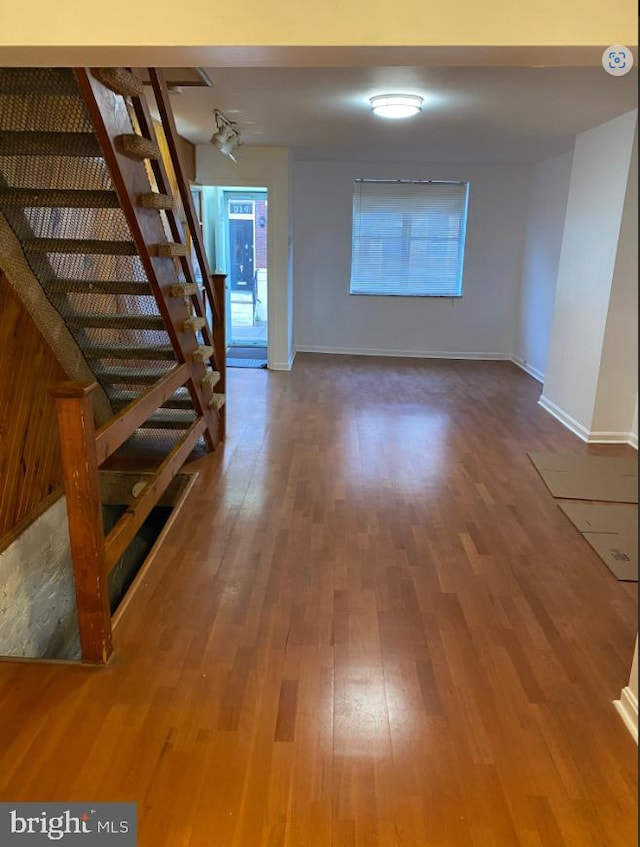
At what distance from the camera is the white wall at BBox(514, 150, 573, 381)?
6.33 metres

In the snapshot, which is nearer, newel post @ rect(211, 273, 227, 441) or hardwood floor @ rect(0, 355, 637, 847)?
hardwood floor @ rect(0, 355, 637, 847)

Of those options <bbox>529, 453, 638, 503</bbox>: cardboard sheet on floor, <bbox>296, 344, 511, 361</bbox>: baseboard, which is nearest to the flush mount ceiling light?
<bbox>529, 453, 638, 503</bbox>: cardboard sheet on floor

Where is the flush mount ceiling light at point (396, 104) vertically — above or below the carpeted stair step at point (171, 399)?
above

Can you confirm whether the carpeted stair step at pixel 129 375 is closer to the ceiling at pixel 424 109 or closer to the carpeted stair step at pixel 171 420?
the carpeted stair step at pixel 171 420

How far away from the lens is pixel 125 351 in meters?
3.48

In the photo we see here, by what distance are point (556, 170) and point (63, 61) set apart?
611 cm

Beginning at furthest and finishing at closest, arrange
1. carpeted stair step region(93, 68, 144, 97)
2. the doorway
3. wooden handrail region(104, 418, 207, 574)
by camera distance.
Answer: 1. the doorway
2. wooden handrail region(104, 418, 207, 574)
3. carpeted stair step region(93, 68, 144, 97)

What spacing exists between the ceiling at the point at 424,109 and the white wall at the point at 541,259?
1.32 feet

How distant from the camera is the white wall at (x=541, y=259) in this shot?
6.33 meters

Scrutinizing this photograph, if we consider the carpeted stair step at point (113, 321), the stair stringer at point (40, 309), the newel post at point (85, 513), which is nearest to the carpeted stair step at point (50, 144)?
the stair stringer at point (40, 309)

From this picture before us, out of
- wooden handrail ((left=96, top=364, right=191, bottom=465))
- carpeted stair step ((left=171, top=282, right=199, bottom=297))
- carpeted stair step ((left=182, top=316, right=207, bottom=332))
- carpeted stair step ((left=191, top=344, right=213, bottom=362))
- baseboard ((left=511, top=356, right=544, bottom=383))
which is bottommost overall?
baseboard ((left=511, top=356, right=544, bottom=383))

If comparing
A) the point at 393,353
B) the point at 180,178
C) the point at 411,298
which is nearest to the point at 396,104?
the point at 180,178

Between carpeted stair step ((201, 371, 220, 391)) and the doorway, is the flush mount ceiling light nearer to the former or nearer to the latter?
carpeted stair step ((201, 371, 220, 391))

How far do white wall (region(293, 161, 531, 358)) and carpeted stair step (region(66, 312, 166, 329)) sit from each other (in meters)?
4.73
